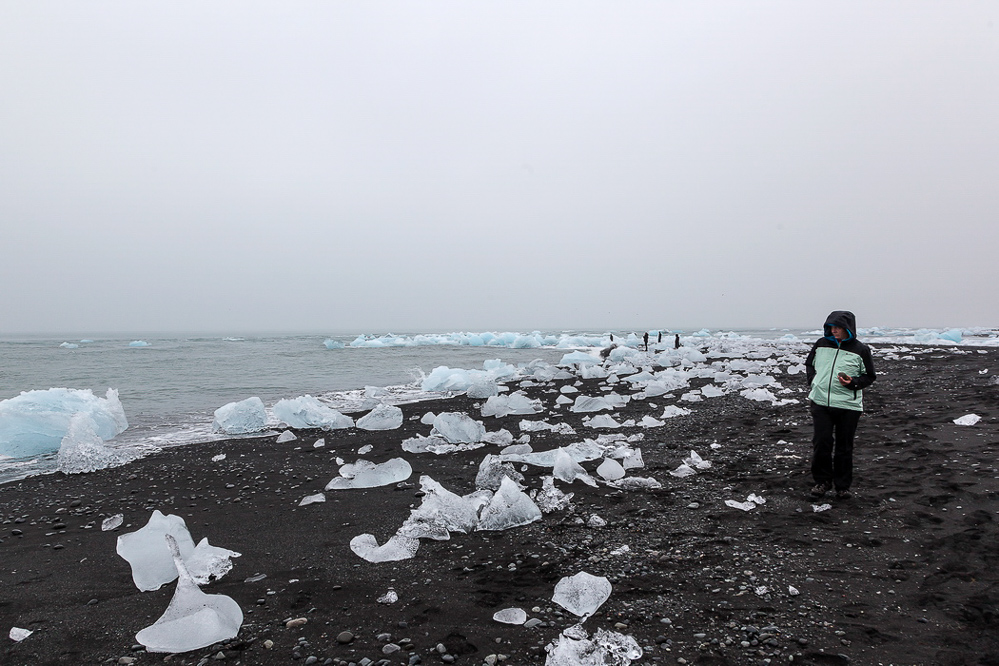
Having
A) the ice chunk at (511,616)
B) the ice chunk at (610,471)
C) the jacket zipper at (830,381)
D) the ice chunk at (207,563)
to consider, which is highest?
the jacket zipper at (830,381)

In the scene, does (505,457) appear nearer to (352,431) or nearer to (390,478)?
(390,478)

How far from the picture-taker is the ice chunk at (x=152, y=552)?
3025 millimetres

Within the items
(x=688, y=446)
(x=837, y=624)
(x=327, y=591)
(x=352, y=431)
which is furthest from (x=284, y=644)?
(x=352, y=431)

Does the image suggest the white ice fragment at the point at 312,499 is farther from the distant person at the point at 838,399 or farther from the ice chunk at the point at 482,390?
the ice chunk at the point at 482,390

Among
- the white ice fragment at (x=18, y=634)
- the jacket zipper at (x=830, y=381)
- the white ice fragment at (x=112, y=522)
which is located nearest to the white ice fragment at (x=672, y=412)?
the jacket zipper at (x=830, y=381)

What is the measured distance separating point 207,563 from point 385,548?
110cm

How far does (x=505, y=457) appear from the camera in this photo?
5422 millimetres

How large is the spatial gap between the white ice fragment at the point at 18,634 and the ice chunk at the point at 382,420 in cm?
538

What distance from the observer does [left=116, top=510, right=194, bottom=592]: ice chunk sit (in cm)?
303

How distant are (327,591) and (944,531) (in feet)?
12.5

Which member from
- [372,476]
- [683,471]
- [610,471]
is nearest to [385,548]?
[372,476]

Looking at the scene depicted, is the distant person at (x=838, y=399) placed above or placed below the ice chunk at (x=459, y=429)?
above

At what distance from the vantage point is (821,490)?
4.02 metres

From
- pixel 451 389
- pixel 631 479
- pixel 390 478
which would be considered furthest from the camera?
pixel 451 389
